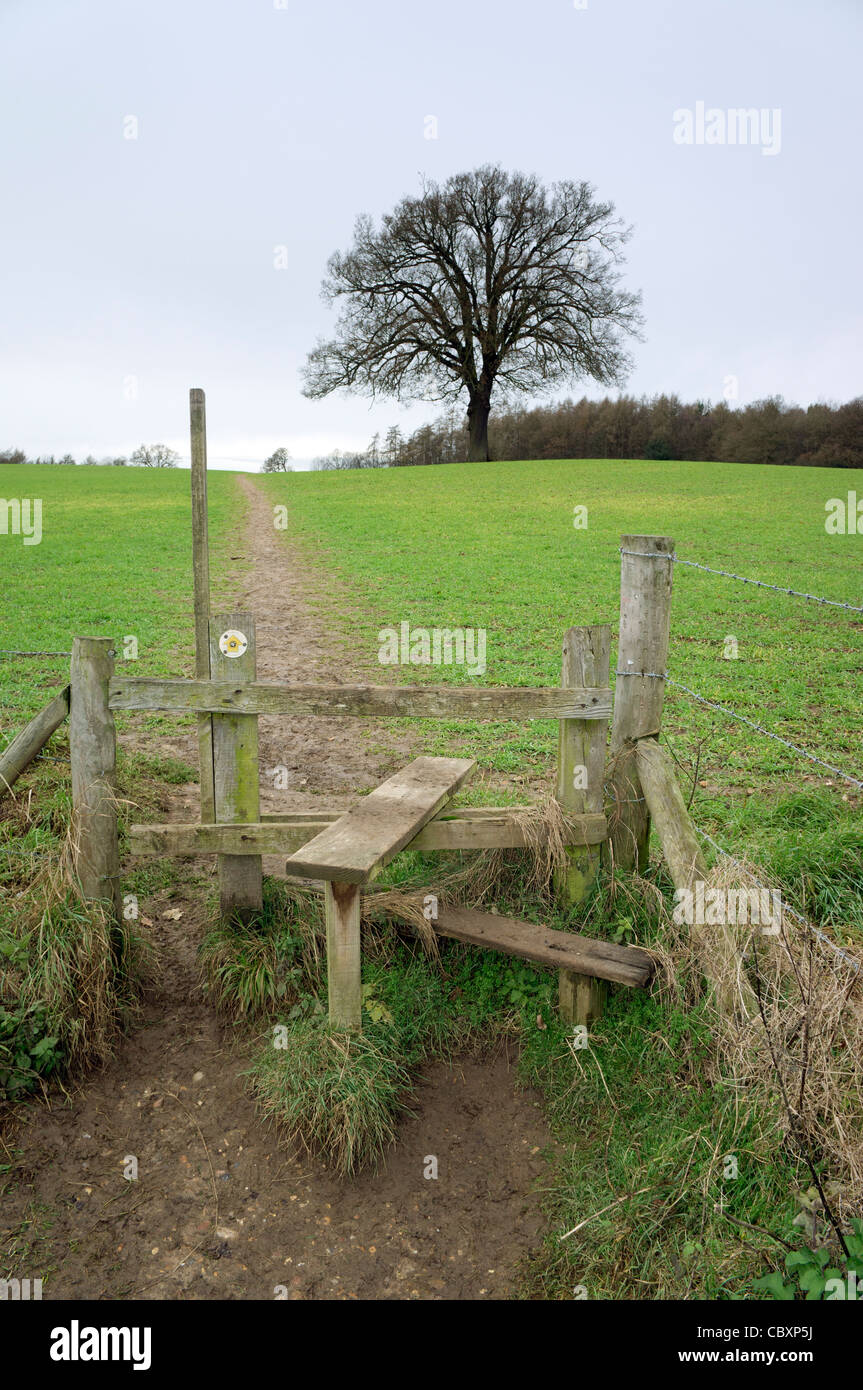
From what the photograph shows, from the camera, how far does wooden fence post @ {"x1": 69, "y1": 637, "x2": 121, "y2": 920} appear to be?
4.42 m

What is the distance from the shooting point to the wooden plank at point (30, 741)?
4758 millimetres

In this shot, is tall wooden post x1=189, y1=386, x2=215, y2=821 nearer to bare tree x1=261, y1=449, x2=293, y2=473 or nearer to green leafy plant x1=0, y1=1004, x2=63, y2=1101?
green leafy plant x1=0, y1=1004, x2=63, y2=1101

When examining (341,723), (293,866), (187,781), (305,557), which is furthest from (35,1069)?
(305,557)

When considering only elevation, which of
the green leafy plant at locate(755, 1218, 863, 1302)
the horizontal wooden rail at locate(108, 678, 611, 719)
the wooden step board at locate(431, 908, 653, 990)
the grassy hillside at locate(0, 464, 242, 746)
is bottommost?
the green leafy plant at locate(755, 1218, 863, 1302)

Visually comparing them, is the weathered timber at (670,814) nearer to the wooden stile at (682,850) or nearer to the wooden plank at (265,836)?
the wooden stile at (682,850)

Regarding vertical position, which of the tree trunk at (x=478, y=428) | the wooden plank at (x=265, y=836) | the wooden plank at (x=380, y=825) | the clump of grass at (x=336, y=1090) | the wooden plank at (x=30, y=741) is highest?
the tree trunk at (x=478, y=428)

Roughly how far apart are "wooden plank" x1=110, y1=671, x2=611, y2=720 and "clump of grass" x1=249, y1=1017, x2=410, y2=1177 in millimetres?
1501

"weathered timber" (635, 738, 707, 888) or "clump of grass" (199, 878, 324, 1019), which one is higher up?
"weathered timber" (635, 738, 707, 888)

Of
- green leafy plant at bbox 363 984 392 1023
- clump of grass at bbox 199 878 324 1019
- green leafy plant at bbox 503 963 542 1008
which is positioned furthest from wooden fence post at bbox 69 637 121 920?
green leafy plant at bbox 503 963 542 1008

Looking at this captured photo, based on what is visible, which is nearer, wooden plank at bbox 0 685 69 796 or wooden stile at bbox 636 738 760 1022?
wooden stile at bbox 636 738 760 1022

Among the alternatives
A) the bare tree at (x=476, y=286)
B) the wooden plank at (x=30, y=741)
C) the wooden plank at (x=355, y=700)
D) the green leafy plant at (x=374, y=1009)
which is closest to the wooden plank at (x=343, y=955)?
the green leafy plant at (x=374, y=1009)

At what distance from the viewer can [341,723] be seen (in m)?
8.31

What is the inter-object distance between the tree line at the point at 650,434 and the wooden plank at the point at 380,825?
162 ft

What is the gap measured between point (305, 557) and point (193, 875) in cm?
1492
